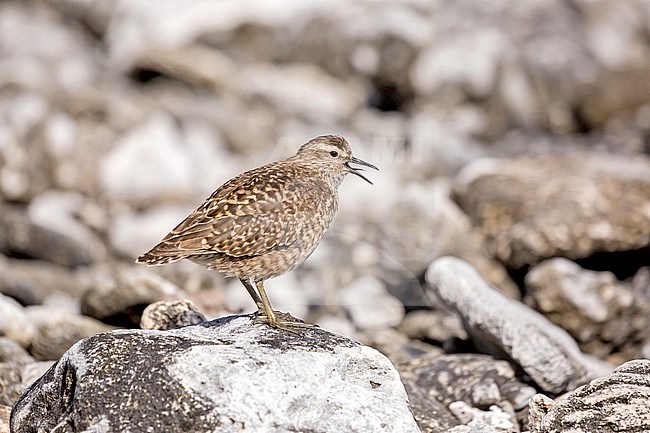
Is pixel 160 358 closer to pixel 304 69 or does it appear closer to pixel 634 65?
pixel 304 69

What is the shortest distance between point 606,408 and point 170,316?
3.40 metres

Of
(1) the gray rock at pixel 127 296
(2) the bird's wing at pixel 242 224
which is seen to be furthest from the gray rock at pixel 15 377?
(2) the bird's wing at pixel 242 224

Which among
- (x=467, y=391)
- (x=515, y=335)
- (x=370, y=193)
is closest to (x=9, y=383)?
(x=467, y=391)

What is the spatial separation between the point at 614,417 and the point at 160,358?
2.81 m

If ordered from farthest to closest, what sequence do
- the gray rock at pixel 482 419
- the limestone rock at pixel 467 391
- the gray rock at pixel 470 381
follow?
the gray rock at pixel 470 381, the limestone rock at pixel 467 391, the gray rock at pixel 482 419

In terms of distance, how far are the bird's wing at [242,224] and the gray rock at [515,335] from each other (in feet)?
7.21

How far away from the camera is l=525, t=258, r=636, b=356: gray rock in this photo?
10.6 metres

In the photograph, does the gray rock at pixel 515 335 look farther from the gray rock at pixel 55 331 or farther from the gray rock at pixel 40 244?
the gray rock at pixel 40 244

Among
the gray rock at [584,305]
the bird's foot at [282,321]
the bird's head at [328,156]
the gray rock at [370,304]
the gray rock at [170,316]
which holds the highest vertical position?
the bird's head at [328,156]

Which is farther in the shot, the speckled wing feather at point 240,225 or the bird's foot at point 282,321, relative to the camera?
the speckled wing feather at point 240,225

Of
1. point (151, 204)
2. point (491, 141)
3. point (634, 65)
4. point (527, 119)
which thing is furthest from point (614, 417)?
point (634, 65)

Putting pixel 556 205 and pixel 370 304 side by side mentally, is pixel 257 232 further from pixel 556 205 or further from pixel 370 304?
pixel 556 205

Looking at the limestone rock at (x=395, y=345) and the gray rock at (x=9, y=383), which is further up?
the gray rock at (x=9, y=383)

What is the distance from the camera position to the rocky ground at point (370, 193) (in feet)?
23.8
